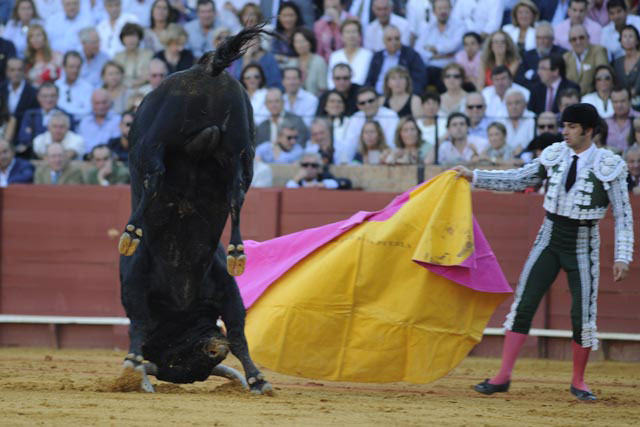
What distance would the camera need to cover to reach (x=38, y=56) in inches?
446

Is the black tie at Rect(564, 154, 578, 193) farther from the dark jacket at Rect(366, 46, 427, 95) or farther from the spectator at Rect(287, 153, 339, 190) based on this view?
the dark jacket at Rect(366, 46, 427, 95)

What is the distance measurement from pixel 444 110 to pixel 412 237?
12.1ft

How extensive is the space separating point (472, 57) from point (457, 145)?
3.97ft

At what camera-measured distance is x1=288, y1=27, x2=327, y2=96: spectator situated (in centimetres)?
1030

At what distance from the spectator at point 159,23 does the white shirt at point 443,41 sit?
264 cm

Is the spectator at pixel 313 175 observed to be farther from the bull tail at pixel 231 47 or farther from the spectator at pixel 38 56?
the bull tail at pixel 231 47

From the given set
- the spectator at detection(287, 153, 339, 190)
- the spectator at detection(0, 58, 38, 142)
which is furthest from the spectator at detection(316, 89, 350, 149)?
the spectator at detection(0, 58, 38, 142)

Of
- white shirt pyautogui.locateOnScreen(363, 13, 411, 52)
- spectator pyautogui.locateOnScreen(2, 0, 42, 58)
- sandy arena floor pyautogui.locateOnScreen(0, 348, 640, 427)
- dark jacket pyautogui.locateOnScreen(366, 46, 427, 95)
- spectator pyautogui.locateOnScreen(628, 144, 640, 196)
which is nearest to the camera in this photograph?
sandy arena floor pyautogui.locateOnScreen(0, 348, 640, 427)

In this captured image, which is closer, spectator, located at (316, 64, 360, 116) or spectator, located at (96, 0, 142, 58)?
spectator, located at (316, 64, 360, 116)

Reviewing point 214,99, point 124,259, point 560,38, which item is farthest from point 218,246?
point 560,38

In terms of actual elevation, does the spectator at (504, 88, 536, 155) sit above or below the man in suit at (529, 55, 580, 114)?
below

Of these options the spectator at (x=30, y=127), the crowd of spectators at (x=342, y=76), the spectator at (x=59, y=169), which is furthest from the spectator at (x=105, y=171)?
the spectator at (x=30, y=127)

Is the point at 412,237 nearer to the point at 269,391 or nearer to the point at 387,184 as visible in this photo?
the point at 269,391

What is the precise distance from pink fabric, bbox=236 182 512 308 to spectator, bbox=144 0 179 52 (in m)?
4.95
